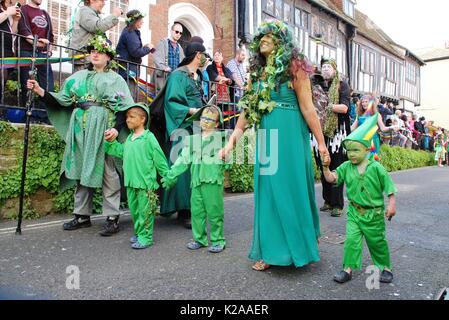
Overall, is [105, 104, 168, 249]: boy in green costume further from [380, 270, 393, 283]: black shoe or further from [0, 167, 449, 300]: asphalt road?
[380, 270, 393, 283]: black shoe

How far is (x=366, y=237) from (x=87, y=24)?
5086 millimetres

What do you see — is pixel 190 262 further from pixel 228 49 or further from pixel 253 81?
pixel 228 49

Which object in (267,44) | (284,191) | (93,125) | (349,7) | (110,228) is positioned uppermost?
(349,7)

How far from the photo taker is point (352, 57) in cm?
2309

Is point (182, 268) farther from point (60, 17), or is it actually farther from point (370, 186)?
point (60, 17)

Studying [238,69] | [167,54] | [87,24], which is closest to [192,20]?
[238,69]

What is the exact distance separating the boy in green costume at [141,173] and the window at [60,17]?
20.3ft

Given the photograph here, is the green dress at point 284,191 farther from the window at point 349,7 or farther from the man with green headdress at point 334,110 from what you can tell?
the window at point 349,7

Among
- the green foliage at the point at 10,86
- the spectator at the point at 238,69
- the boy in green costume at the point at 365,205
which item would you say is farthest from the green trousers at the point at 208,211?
the spectator at the point at 238,69

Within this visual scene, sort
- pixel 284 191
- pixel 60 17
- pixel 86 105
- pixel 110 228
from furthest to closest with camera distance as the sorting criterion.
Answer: pixel 60 17, pixel 86 105, pixel 110 228, pixel 284 191

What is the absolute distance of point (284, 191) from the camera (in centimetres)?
335

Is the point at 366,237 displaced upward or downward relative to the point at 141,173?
downward

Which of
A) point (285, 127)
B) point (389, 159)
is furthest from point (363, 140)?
point (389, 159)

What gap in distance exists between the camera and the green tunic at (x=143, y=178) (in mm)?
4070
